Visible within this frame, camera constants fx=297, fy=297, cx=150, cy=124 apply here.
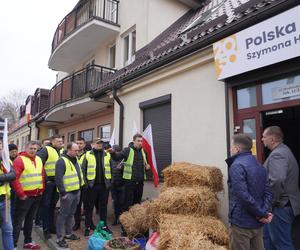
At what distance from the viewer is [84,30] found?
13.0m

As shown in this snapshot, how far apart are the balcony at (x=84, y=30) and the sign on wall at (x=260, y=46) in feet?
27.5

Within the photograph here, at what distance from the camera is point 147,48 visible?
10.5 m

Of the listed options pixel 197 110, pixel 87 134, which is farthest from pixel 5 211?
pixel 87 134

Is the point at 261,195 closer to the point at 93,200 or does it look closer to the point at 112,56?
the point at 93,200

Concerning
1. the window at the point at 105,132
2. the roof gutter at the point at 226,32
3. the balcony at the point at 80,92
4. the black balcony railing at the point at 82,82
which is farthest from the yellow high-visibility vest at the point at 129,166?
the window at the point at 105,132

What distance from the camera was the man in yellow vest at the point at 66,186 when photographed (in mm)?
5363

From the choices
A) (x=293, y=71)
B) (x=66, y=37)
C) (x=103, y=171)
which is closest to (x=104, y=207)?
(x=103, y=171)

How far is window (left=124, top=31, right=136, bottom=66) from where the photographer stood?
12047mm

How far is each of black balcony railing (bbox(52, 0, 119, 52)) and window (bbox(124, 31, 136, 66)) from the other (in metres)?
1.04

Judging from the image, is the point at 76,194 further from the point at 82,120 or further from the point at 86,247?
the point at 82,120

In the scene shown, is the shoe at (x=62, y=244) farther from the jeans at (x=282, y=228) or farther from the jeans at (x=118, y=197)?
the jeans at (x=282, y=228)

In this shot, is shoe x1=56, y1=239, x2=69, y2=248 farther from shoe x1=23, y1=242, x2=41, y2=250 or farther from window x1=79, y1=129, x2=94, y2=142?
window x1=79, y1=129, x2=94, y2=142

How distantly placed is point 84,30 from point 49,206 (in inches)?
354

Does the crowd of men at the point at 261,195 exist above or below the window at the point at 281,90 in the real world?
below
